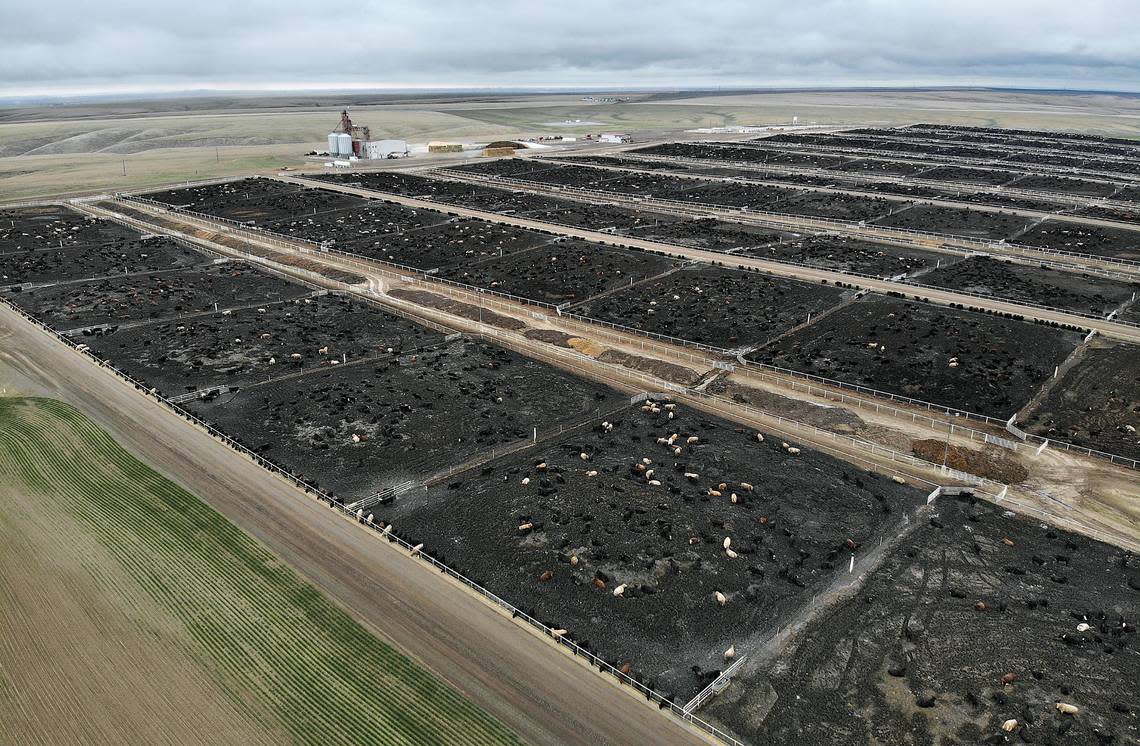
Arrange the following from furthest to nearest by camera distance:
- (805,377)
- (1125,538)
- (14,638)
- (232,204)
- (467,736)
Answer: (232,204) < (805,377) < (1125,538) < (14,638) < (467,736)

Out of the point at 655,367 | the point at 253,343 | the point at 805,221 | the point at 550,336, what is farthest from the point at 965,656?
the point at 805,221

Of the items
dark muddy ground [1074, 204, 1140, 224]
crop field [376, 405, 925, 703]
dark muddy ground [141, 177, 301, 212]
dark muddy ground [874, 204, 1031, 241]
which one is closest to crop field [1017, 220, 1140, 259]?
dark muddy ground [874, 204, 1031, 241]

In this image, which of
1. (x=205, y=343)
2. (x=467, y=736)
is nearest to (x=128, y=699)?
(x=467, y=736)

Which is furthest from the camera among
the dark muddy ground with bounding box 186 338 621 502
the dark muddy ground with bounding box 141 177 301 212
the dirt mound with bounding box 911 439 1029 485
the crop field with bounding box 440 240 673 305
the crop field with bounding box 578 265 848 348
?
the dark muddy ground with bounding box 141 177 301 212

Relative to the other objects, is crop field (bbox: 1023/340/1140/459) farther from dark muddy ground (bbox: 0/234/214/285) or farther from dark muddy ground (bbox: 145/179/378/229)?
dark muddy ground (bbox: 0/234/214/285)

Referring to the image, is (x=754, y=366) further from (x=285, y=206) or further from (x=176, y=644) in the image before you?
(x=285, y=206)

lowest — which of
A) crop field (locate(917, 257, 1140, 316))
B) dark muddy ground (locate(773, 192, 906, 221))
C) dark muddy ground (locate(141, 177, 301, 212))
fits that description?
crop field (locate(917, 257, 1140, 316))

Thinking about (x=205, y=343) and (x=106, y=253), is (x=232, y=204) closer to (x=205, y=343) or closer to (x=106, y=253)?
(x=106, y=253)
